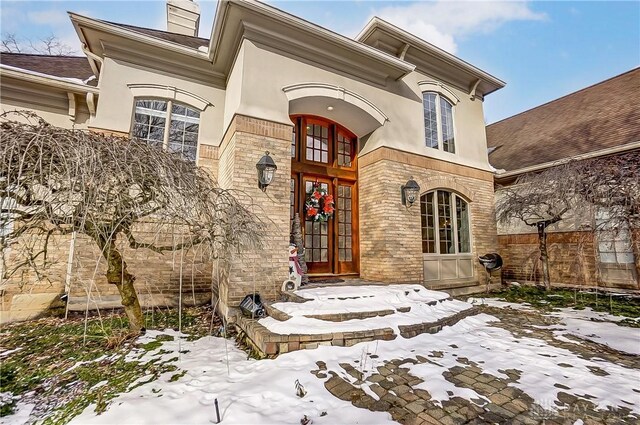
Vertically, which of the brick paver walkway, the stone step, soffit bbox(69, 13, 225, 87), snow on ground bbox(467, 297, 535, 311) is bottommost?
the brick paver walkway

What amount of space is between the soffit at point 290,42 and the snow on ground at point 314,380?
17.6 ft

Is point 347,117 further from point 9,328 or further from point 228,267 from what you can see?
point 9,328

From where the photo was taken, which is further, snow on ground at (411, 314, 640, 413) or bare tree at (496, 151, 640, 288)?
bare tree at (496, 151, 640, 288)

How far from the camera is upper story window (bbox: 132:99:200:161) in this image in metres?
5.88

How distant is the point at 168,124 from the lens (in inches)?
237

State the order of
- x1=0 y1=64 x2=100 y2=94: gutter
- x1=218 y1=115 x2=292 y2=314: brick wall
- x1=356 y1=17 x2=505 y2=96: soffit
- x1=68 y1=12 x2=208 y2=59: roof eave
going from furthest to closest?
x1=356 y1=17 x2=505 y2=96: soffit, x1=0 y1=64 x2=100 y2=94: gutter, x1=68 y1=12 x2=208 y2=59: roof eave, x1=218 y1=115 x2=292 y2=314: brick wall

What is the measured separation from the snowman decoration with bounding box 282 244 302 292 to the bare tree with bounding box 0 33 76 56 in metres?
13.9

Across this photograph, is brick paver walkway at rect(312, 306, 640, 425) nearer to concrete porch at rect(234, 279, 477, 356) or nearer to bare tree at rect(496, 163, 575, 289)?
concrete porch at rect(234, 279, 477, 356)

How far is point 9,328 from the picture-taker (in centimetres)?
463

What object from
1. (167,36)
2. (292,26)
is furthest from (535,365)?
(167,36)

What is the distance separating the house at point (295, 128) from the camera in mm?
5062

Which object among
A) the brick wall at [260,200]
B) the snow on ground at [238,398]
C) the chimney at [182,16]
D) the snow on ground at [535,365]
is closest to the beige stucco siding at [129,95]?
the brick wall at [260,200]

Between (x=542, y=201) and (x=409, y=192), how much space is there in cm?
371

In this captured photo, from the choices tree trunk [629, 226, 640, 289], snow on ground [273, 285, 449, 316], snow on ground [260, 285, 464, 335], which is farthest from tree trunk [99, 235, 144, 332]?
tree trunk [629, 226, 640, 289]
